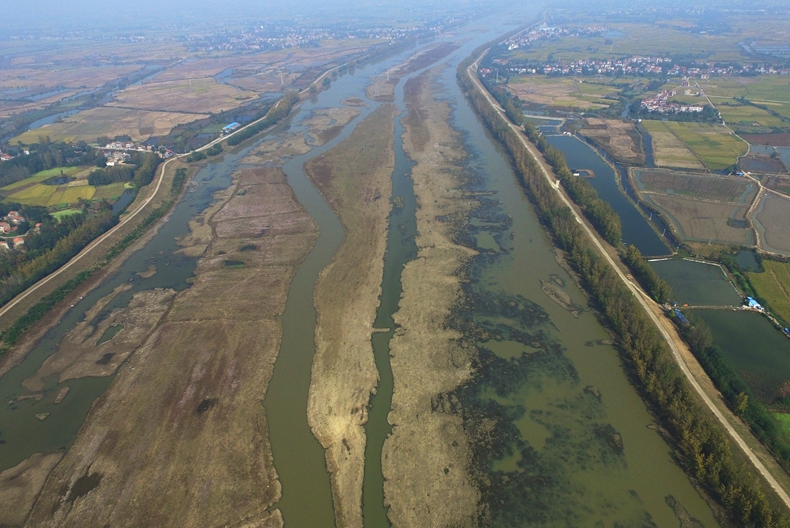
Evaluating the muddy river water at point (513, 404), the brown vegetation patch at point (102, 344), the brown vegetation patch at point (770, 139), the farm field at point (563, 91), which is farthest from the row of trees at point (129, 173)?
the brown vegetation patch at point (770, 139)

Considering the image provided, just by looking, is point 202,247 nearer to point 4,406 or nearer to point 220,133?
point 4,406

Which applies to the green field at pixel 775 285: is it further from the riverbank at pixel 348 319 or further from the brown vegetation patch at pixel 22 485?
the brown vegetation patch at pixel 22 485

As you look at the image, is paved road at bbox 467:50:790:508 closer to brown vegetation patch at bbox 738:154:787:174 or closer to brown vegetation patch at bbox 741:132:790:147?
brown vegetation patch at bbox 738:154:787:174

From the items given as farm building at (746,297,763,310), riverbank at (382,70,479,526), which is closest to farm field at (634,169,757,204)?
farm building at (746,297,763,310)

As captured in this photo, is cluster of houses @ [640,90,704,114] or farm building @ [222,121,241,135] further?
cluster of houses @ [640,90,704,114]

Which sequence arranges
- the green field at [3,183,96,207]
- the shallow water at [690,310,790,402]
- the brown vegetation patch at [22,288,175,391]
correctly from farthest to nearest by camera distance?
the green field at [3,183,96,207], the brown vegetation patch at [22,288,175,391], the shallow water at [690,310,790,402]

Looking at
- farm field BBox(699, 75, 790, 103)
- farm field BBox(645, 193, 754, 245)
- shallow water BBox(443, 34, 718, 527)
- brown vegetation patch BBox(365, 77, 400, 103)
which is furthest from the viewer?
brown vegetation patch BBox(365, 77, 400, 103)

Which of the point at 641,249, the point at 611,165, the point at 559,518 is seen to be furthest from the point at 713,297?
the point at 611,165
